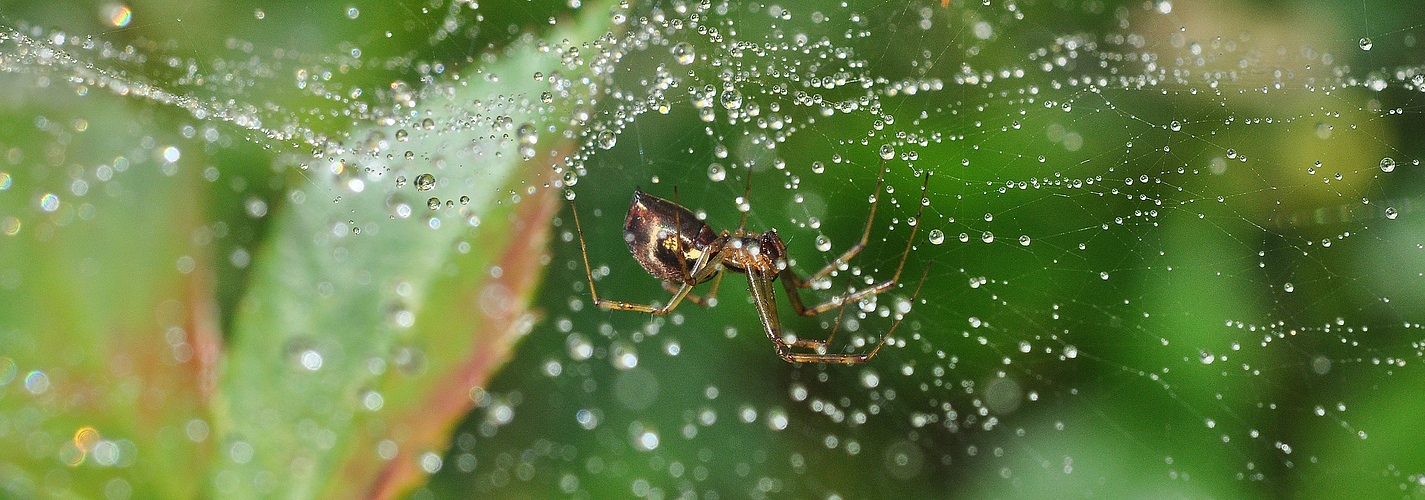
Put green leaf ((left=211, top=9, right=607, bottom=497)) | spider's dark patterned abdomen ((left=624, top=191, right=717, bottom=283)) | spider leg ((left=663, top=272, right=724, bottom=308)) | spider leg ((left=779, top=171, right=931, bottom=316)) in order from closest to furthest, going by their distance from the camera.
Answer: green leaf ((left=211, top=9, right=607, bottom=497)), spider's dark patterned abdomen ((left=624, top=191, right=717, bottom=283)), spider leg ((left=779, top=171, right=931, bottom=316)), spider leg ((left=663, top=272, right=724, bottom=308))

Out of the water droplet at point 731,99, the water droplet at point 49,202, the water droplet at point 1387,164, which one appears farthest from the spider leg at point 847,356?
the water droplet at point 49,202

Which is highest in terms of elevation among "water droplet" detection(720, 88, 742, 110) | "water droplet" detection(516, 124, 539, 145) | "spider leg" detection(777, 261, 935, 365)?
"water droplet" detection(516, 124, 539, 145)

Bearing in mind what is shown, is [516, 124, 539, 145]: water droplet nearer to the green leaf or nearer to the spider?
the green leaf

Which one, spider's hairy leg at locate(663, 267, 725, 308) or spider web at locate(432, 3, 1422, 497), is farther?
spider's hairy leg at locate(663, 267, 725, 308)

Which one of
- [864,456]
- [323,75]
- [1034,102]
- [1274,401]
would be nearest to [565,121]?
[323,75]

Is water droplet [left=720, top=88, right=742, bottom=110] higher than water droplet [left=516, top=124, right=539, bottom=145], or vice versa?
water droplet [left=516, top=124, right=539, bottom=145]

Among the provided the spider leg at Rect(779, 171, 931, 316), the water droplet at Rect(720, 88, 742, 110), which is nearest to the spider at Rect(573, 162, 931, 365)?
the spider leg at Rect(779, 171, 931, 316)

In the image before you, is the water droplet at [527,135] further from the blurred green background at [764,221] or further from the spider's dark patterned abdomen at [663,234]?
the spider's dark patterned abdomen at [663,234]

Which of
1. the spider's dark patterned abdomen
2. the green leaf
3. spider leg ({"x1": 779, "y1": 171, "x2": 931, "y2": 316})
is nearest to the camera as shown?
the green leaf
